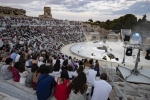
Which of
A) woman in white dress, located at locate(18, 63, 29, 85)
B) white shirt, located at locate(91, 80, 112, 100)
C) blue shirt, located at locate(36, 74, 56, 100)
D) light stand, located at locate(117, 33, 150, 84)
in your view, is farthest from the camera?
light stand, located at locate(117, 33, 150, 84)

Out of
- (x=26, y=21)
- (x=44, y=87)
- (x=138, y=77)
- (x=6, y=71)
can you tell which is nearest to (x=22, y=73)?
(x=6, y=71)

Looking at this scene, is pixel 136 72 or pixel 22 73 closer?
pixel 22 73

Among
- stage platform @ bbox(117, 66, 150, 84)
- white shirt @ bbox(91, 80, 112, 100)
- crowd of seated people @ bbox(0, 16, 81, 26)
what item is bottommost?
stage platform @ bbox(117, 66, 150, 84)

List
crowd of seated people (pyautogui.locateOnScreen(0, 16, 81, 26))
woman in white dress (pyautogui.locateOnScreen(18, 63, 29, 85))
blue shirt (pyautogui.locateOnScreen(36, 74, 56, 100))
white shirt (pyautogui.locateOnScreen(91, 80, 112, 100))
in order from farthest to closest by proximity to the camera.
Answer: crowd of seated people (pyautogui.locateOnScreen(0, 16, 81, 26)), woman in white dress (pyautogui.locateOnScreen(18, 63, 29, 85)), blue shirt (pyautogui.locateOnScreen(36, 74, 56, 100)), white shirt (pyautogui.locateOnScreen(91, 80, 112, 100))

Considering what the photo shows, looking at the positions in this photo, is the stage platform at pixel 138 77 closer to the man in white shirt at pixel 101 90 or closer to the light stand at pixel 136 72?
the light stand at pixel 136 72

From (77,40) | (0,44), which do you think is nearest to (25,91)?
(0,44)

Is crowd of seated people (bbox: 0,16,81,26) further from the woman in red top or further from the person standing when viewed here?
the woman in red top

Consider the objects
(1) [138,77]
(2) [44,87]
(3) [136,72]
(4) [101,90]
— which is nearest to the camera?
(4) [101,90]

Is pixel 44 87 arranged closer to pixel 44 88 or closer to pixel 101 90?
pixel 44 88

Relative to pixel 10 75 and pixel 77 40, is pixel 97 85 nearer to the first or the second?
pixel 10 75

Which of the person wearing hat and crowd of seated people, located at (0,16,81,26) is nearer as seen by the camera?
the person wearing hat

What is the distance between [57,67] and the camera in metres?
5.65

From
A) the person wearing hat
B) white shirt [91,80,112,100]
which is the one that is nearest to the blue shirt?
white shirt [91,80,112,100]

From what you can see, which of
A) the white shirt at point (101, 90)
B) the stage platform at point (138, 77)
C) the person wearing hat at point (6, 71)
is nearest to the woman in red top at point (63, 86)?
the white shirt at point (101, 90)
